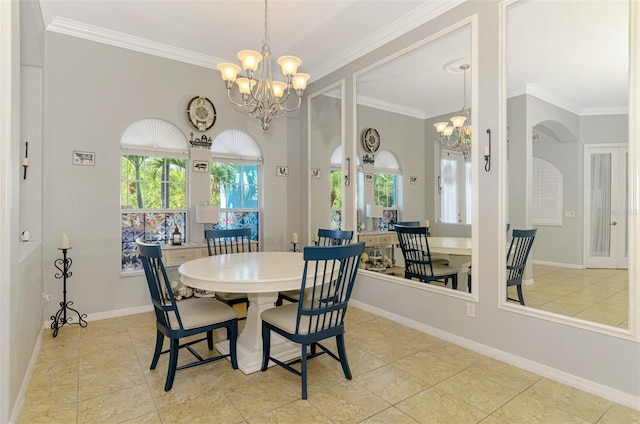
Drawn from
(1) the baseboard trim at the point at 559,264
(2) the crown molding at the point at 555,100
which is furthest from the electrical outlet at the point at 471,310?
(2) the crown molding at the point at 555,100

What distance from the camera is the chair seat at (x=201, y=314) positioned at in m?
2.35

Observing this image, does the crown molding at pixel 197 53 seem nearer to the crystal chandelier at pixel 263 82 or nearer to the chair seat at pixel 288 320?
the crystal chandelier at pixel 263 82

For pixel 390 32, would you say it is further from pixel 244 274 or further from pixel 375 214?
pixel 244 274

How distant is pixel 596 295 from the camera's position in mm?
2320

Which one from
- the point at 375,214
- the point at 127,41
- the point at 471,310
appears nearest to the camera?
the point at 471,310

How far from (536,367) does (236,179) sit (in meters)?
3.95

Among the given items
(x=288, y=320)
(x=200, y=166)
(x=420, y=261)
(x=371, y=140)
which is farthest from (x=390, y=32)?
(x=288, y=320)

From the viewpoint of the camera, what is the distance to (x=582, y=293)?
2402mm

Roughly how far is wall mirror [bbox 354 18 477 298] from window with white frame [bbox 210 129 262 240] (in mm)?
1587

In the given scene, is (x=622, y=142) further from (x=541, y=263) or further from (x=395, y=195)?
(x=395, y=195)

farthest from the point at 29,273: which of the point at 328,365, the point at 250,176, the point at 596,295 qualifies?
the point at 596,295

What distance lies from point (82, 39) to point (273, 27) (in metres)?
2.05

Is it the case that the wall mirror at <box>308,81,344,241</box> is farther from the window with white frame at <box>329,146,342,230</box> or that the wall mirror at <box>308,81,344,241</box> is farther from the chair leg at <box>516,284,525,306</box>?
the chair leg at <box>516,284,525,306</box>

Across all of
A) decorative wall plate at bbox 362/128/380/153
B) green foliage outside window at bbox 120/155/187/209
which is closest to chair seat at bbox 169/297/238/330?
green foliage outside window at bbox 120/155/187/209
